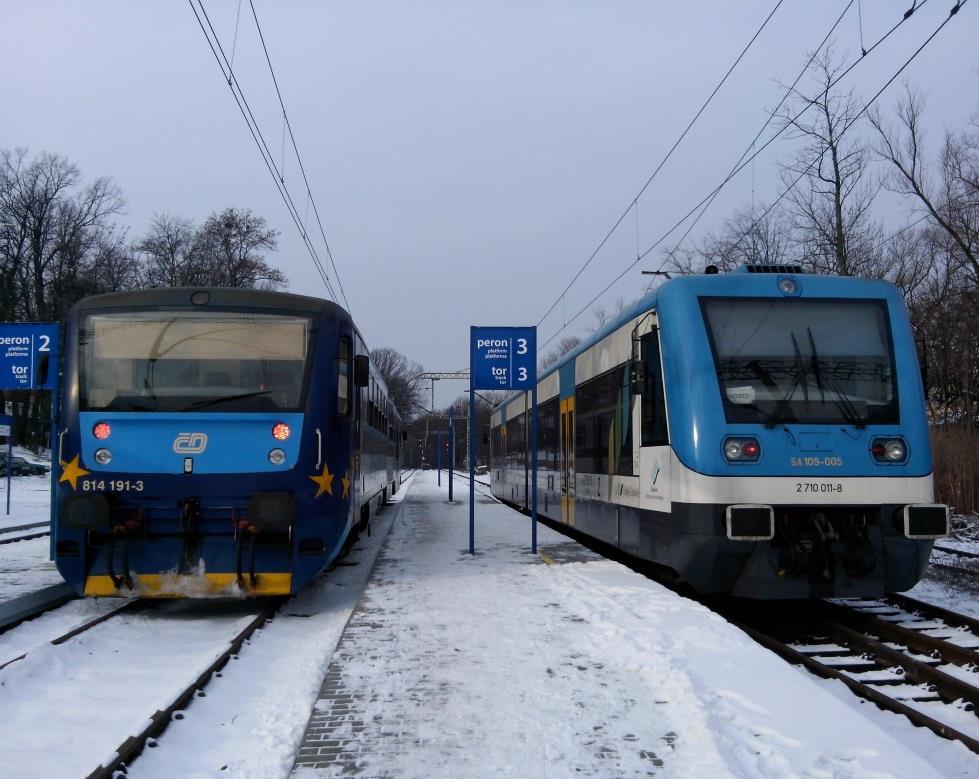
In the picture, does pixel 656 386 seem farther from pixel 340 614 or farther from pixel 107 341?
pixel 107 341

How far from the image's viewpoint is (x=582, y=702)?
16.8 feet

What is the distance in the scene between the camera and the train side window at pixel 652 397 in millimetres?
8125

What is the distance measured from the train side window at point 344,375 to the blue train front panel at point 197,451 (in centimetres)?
17

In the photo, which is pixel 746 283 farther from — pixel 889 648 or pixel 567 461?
pixel 567 461

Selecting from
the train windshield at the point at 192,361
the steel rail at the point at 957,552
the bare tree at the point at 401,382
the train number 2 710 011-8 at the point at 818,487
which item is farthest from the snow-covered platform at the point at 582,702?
the bare tree at the point at 401,382

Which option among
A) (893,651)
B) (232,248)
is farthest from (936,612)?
(232,248)

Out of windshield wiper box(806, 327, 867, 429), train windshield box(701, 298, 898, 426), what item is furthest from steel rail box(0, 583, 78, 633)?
windshield wiper box(806, 327, 867, 429)

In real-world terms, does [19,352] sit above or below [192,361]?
above

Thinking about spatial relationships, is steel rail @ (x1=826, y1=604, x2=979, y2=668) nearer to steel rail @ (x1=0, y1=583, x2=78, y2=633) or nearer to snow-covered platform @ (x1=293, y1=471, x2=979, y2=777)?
snow-covered platform @ (x1=293, y1=471, x2=979, y2=777)

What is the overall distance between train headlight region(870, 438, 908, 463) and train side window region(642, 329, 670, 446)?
1.80 m

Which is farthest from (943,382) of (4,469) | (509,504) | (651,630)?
(4,469)

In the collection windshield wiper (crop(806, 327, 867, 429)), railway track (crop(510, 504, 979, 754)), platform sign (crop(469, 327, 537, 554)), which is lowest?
railway track (crop(510, 504, 979, 754))

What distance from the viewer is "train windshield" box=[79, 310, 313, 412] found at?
7844mm

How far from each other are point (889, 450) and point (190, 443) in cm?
622
